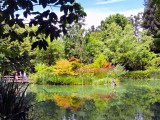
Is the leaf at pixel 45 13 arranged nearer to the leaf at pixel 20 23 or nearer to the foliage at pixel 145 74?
the leaf at pixel 20 23

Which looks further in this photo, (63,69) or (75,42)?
(75,42)

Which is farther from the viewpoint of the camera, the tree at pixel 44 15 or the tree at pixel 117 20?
the tree at pixel 117 20

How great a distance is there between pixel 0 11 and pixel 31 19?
0.19m

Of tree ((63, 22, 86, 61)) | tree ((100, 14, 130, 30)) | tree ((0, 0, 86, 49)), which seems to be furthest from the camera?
tree ((100, 14, 130, 30))

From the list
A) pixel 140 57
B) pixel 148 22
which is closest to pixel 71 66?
pixel 140 57

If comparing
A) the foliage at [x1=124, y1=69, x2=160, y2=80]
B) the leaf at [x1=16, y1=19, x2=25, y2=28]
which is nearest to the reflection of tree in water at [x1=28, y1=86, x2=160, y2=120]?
the leaf at [x1=16, y1=19, x2=25, y2=28]

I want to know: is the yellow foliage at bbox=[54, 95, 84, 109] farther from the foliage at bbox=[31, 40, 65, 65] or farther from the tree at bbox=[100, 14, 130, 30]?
the tree at bbox=[100, 14, 130, 30]

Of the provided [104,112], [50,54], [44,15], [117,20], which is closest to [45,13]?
[44,15]

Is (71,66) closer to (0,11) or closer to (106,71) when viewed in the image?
(106,71)

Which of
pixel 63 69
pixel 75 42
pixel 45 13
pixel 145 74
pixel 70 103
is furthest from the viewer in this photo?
pixel 75 42

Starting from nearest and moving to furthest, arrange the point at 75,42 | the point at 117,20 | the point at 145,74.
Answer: the point at 145,74
the point at 75,42
the point at 117,20

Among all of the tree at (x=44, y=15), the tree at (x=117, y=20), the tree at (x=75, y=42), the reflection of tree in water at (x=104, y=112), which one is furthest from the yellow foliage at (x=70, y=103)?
the tree at (x=117, y=20)

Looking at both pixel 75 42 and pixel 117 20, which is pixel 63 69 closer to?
pixel 75 42

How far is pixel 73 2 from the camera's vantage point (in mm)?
1997
